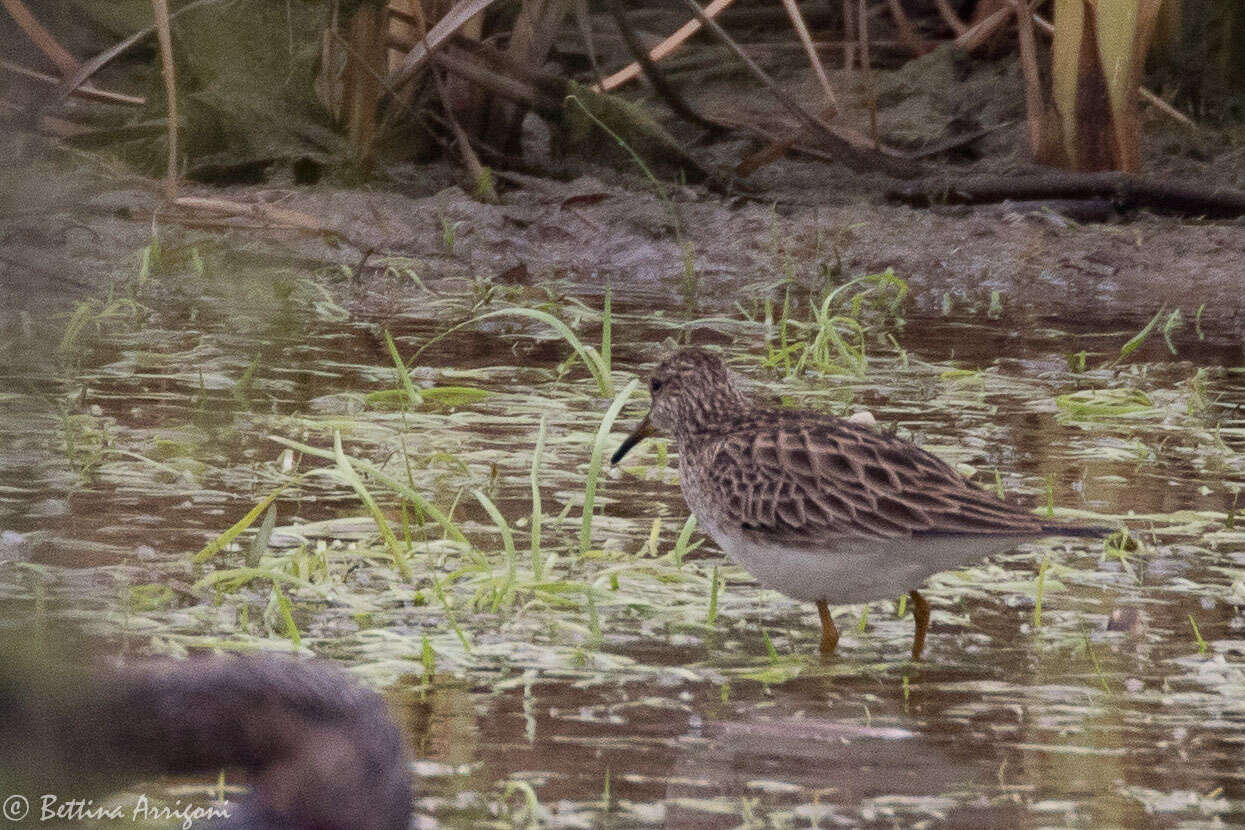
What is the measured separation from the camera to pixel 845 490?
418cm

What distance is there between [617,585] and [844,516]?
0.60 metres

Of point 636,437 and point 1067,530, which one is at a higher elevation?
point 636,437

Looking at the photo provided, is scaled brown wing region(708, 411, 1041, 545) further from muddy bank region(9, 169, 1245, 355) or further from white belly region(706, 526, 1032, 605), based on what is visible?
muddy bank region(9, 169, 1245, 355)

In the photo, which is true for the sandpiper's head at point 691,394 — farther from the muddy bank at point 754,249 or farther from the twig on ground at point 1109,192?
the twig on ground at point 1109,192

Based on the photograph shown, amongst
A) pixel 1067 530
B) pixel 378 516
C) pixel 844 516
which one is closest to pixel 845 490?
pixel 844 516

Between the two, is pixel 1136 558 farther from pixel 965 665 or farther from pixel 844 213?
pixel 844 213

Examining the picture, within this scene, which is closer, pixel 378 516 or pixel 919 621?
pixel 919 621

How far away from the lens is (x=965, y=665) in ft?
13.3

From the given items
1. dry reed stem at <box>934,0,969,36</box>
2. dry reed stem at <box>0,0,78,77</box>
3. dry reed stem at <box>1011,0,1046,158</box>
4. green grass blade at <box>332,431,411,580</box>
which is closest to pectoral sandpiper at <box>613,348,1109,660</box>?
green grass blade at <box>332,431,411,580</box>


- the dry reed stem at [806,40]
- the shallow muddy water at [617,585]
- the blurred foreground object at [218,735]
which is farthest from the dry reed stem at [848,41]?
the blurred foreground object at [218,735]

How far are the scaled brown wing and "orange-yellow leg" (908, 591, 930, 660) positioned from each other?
201mm

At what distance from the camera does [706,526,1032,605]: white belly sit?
4.06m

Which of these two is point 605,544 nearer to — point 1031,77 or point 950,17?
point 1031,77

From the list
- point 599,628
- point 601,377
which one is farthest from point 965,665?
point 601,377
